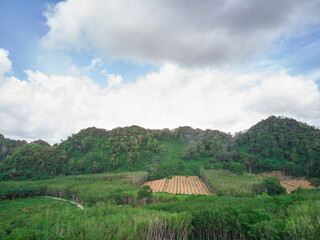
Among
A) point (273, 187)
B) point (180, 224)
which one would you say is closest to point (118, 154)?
point (273, 187)

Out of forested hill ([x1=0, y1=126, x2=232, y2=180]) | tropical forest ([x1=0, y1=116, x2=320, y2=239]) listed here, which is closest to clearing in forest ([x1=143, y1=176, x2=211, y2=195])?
tropical forest ([x1=0, y1=116, x2=320, y2=239])

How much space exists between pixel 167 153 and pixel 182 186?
45.2 metres

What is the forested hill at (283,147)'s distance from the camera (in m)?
72.9

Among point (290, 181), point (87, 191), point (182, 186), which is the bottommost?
point (182, 186)

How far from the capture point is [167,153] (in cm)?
11388

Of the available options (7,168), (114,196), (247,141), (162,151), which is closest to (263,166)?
(247,141)

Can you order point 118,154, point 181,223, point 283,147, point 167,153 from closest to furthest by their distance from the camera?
point 181,223 < point 283,147 < point 118,154 < point 167,153

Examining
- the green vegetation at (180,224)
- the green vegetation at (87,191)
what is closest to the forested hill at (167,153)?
the green vegetation at (87,191)

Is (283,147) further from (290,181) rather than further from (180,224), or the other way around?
(180,224)

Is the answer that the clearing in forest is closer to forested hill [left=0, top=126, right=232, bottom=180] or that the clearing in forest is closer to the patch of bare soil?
forested hill [left=0, top=126, right=232, bottom=180]

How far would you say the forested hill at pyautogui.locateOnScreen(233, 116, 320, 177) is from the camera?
239 feet

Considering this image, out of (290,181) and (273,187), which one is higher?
(273,187)

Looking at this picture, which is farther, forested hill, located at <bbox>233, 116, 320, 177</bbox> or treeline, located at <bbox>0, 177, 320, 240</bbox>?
forested hill, located at <bbox>233, 116, 320, 177</bbox>

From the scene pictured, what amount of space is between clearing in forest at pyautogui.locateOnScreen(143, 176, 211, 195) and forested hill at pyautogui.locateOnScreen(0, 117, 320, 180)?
8554mm
